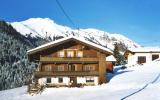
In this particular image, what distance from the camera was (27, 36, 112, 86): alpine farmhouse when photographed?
51.1 meters

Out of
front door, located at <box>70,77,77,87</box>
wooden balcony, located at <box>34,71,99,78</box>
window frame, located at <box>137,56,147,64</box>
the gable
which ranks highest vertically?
the gable

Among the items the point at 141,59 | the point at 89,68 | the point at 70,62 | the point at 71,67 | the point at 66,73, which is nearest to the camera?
the point at 66,73

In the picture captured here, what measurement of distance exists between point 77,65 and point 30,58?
7.54 meters

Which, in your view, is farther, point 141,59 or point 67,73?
point 141,59

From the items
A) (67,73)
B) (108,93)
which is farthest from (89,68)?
(108,93)

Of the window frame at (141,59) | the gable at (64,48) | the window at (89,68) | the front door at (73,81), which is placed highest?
the gable at (64,48)

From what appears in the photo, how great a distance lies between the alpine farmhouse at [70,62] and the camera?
5106 centimetres

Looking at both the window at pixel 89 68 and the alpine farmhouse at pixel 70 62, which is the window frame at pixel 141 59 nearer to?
the alpine farmhouse at pixel 70 62

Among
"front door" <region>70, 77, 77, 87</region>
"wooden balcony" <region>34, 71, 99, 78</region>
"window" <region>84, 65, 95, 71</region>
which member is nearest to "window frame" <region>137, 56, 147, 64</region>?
"window" <region>84, 65, 95, 71</region>

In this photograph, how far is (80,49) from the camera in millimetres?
52594

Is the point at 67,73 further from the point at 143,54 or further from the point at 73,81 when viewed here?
the point at 143,54

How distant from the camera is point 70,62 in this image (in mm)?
52188

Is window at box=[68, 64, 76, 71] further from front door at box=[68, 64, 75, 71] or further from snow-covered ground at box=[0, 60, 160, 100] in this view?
snow-covered ground at box=[0, 60, 160, 100]

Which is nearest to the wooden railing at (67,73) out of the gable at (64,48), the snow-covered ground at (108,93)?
the gable at (64,48)
